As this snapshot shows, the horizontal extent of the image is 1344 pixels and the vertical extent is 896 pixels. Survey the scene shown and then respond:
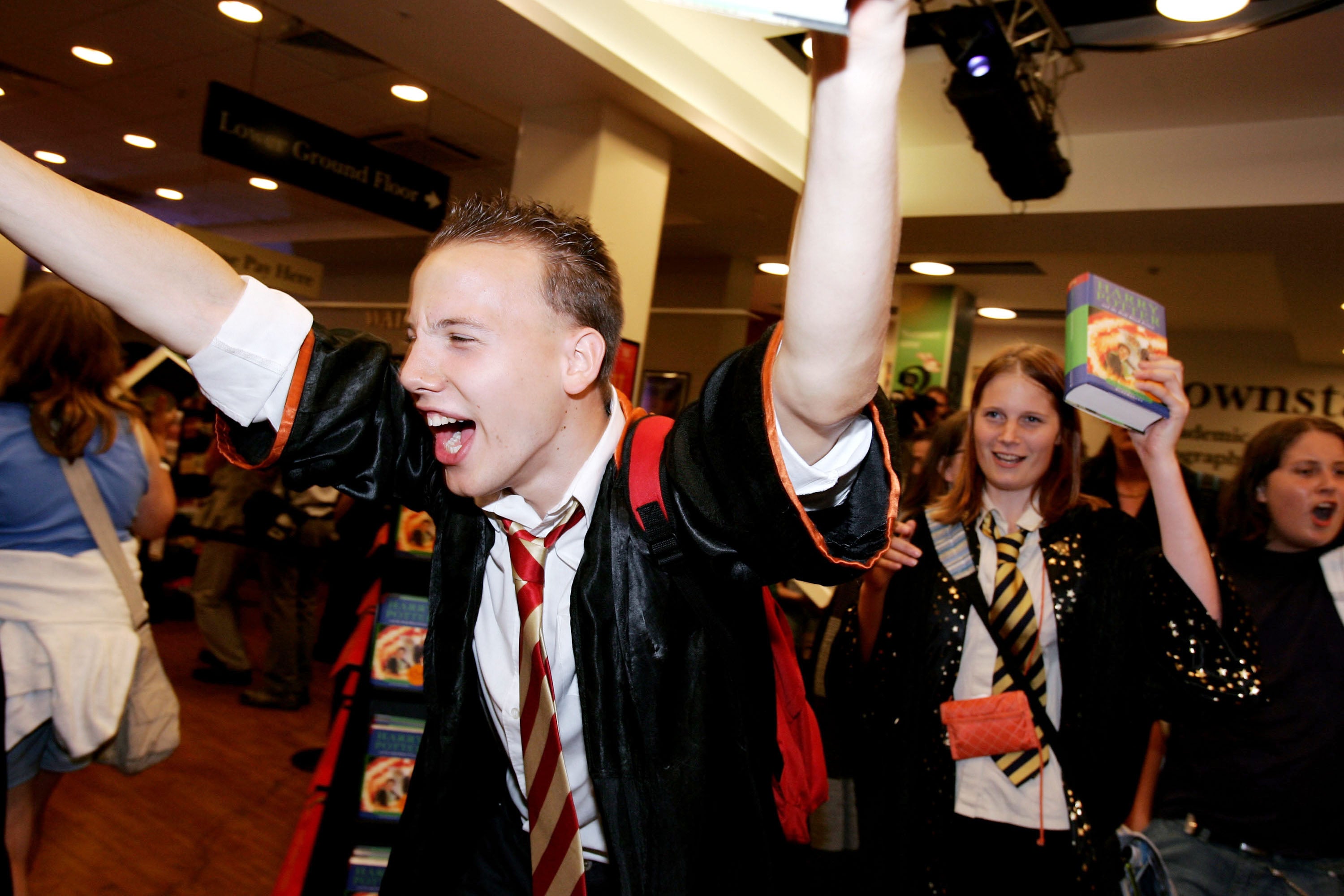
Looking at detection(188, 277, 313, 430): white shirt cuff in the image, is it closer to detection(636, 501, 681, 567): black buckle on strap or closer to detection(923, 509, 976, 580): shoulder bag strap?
detection(636, 501, 681, 567): black buckle on strap

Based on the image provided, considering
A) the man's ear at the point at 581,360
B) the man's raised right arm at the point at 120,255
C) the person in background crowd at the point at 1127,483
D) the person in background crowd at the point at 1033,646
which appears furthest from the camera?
the person in background crowd at the point at 1127,483

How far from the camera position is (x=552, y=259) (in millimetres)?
1252

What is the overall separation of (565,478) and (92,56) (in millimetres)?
6988

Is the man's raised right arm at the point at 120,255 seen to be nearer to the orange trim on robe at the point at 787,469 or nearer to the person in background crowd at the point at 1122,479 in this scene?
the orange trim on robe at the point at 787,469

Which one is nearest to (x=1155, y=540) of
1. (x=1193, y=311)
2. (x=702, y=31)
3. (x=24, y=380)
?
(x=24, y=380)

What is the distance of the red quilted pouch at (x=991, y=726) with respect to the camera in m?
1.91

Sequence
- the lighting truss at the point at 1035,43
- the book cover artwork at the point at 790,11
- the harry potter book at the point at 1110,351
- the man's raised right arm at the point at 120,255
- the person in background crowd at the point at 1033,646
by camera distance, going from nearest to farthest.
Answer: the book cover artwork at the point at 790,11 < the man's raised right arm at the point at 120,255 < the harry potter book at the point at 1110,351 < the person in background crowd at the point at 1033,646 < the lighting truss at the point at 1035,43

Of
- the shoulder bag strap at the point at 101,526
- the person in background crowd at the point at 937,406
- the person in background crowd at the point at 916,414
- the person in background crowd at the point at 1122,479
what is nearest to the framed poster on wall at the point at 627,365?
the person in background crowd at the point at 916,414

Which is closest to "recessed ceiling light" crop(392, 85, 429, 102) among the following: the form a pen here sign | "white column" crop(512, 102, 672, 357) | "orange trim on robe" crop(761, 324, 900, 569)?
"white column" crop(512, 102, 672, 357)

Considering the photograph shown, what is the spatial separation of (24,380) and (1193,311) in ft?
34.1

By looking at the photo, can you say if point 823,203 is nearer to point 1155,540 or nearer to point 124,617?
point 1155,540

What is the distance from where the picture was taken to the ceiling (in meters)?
4.34

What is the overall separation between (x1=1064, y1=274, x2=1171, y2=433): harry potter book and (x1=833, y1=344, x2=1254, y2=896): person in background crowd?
1.7 inches

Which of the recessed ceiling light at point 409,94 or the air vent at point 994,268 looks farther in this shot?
the air vent at point 994,268
